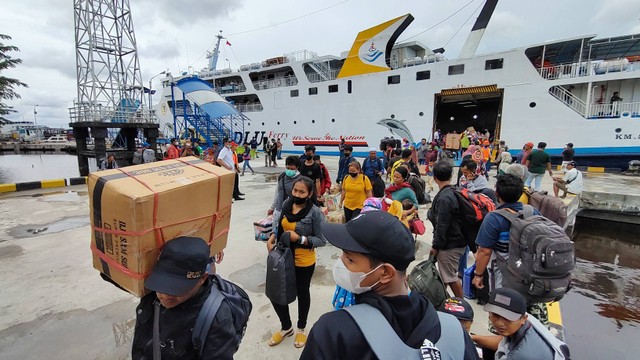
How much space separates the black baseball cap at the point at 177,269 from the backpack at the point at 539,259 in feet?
6.50

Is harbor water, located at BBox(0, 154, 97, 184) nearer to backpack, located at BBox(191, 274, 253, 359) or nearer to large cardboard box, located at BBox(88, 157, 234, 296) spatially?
large cardboard box, located at BBox(88, 157, 234, 296)

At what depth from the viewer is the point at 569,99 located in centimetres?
1315

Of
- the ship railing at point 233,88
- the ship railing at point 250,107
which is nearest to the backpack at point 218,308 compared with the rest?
the ship railing at point 250,107

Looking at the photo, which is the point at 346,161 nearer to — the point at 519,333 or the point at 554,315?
the point at 554,315

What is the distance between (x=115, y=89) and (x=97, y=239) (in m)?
21.2

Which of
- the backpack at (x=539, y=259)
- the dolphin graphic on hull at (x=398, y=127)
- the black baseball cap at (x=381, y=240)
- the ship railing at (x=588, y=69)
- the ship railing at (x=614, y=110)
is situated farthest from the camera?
the dolphin graphic on hull at (x=398, y=127)

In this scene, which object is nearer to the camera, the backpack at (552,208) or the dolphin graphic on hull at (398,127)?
the backpack at (552,208)

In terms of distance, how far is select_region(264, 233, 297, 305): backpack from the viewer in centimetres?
230

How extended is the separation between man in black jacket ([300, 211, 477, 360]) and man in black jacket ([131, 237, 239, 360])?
1.88ft

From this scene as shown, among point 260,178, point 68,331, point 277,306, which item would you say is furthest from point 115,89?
point 277,306

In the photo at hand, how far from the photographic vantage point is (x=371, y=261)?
95 centimetres

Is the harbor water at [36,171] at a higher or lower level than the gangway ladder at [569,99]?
lower

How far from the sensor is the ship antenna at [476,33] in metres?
14.3

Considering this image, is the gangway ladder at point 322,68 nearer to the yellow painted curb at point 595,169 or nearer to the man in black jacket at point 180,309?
the yellow painted curb at point 595,169
